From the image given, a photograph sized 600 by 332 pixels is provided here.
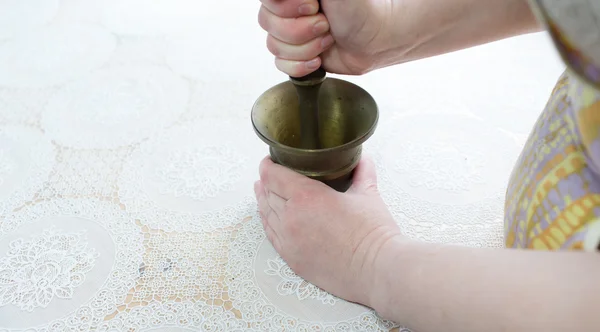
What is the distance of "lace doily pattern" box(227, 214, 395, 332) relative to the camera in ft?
2.39

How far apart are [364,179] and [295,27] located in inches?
10.7

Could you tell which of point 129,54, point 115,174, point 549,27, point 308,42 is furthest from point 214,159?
point 549,27

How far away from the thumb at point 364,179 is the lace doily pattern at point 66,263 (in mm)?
363

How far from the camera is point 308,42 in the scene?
82 cm

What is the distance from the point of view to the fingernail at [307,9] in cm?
77

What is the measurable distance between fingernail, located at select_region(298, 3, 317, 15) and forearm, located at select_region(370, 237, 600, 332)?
1.19ft

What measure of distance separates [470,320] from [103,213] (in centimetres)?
62

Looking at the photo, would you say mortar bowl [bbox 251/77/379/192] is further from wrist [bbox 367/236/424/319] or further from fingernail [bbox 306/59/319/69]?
wrist [bbox 367/236/424/319]

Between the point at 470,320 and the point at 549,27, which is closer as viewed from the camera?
the point at 549,27

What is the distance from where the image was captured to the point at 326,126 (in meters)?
→ 0.93

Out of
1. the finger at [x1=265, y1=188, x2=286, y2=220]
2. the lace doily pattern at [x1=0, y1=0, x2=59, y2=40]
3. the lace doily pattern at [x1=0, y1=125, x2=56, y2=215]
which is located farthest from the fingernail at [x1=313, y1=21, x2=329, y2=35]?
the lace doily pattern at [x1=0, y1=0, x2=59, y2=40]

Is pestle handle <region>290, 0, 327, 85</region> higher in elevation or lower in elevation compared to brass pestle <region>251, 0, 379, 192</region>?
higher

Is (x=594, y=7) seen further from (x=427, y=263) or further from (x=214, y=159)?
(x=214, y=159)

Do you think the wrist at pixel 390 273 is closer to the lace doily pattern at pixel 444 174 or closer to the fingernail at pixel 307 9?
the lace doily pattern at pixel 444 174
